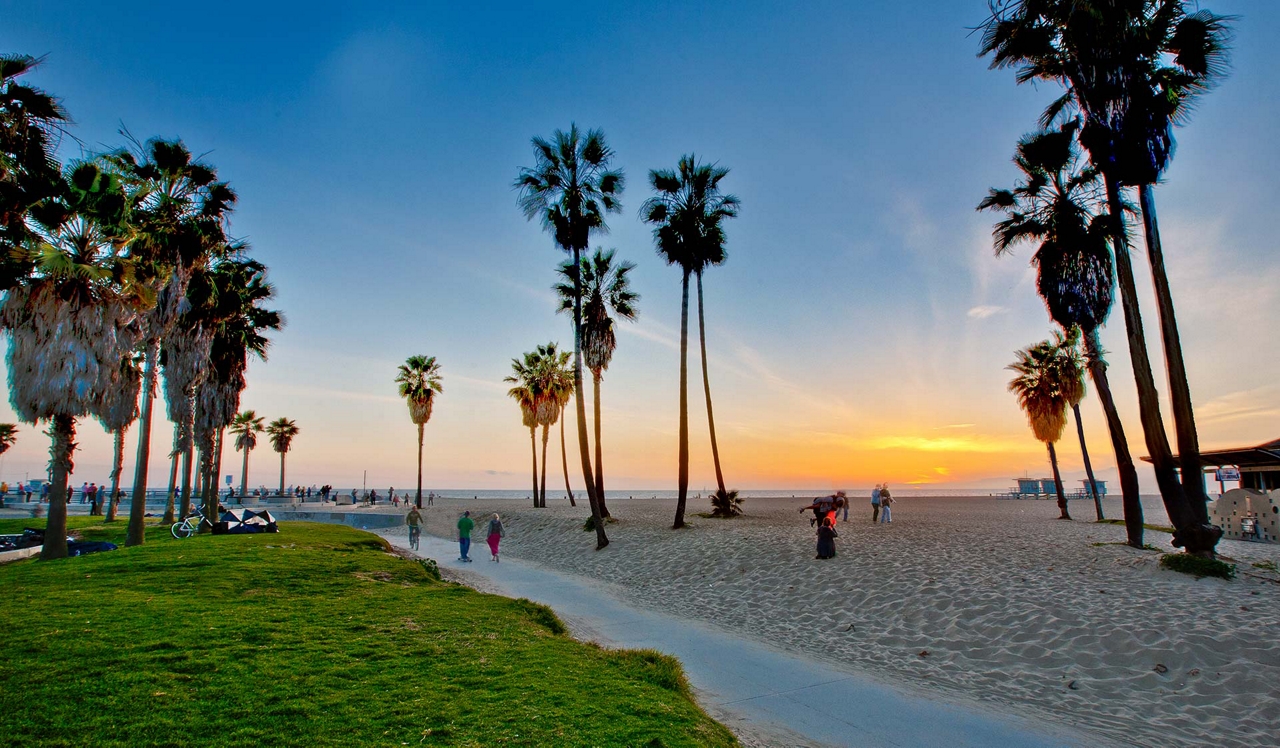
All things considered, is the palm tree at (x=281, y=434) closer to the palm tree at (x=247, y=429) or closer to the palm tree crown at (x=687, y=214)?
the palm tree at (x=247, y=429)

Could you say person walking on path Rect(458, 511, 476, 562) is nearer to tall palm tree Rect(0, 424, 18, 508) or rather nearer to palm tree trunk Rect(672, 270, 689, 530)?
palm tree trunk Rect(672, 270, 689, 530)

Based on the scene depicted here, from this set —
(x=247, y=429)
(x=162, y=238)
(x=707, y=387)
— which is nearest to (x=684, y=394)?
(x=707, y=387)

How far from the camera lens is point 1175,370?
556 inches

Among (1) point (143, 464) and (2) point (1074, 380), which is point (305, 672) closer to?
(1) point (143, 464)

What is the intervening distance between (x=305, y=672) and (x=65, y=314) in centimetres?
1527

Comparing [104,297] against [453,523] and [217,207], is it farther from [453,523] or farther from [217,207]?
[453,523]

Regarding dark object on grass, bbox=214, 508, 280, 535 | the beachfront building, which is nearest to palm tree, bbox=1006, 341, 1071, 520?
the beachfront building

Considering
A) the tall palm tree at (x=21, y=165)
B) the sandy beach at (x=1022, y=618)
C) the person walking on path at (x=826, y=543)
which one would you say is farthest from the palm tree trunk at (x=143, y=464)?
A: the person walking on path at (x=826, y=543)

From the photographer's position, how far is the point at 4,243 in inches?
575

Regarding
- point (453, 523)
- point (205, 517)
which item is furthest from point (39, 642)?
point (453, 523)

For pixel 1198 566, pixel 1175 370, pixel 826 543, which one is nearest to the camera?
pixel 1198 566

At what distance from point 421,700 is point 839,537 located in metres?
16.6

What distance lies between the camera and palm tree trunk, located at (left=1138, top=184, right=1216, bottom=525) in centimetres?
1355

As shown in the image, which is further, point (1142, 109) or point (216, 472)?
point (216, 472)
